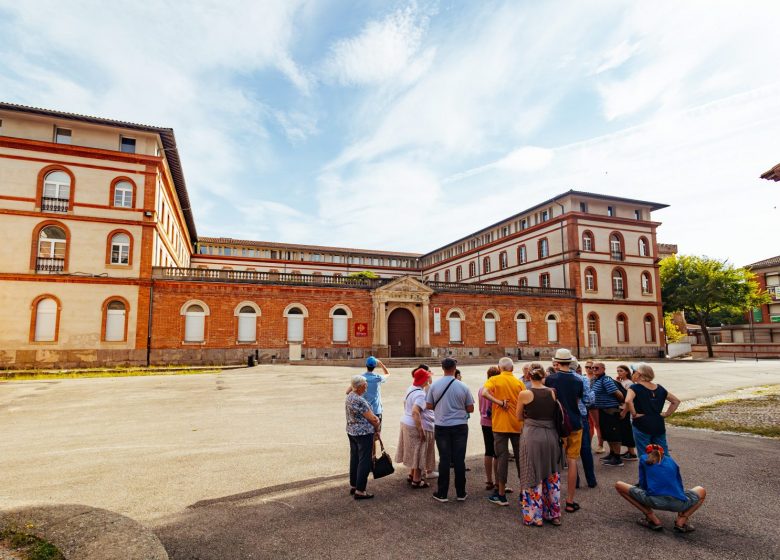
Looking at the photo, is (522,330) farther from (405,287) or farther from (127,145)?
(127,145)

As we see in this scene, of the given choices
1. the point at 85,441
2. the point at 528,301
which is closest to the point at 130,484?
the point at 85,441

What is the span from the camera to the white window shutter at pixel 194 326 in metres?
25.9

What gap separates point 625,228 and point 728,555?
4062 cm

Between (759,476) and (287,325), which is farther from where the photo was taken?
(287,325)

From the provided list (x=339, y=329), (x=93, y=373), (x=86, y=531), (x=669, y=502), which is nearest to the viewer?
(x=86, y=531)

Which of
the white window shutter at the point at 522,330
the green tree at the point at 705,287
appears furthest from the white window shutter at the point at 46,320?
the green tree at the point at 705,287

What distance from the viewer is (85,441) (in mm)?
8414

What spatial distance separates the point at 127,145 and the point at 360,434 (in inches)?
1058

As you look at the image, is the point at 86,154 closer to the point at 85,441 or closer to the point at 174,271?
the point at 174,271

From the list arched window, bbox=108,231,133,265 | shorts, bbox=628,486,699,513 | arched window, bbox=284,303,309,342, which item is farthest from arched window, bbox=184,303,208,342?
shorts, bbox=628,486,699,513

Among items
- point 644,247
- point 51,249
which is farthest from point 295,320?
point 644,247

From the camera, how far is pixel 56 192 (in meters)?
24.0

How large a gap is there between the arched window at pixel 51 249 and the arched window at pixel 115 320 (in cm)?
310

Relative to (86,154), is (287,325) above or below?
below
